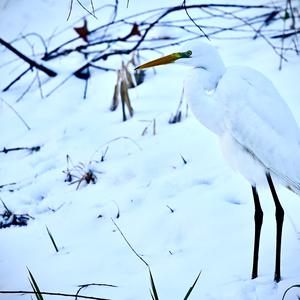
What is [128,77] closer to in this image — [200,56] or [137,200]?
[137,200]

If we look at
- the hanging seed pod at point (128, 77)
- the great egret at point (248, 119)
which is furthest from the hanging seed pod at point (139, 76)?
the great egret at point (248, 119)

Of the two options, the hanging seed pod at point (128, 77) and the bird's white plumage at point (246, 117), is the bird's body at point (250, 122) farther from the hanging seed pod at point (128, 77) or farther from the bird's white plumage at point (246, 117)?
the hanging seed pod at point (128, 77)

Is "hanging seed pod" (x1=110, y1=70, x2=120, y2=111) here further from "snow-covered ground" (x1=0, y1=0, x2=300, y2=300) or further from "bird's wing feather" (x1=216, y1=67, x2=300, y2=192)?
"bird's wing feather" (x1=216, y1=67, x2=300, y2=192)

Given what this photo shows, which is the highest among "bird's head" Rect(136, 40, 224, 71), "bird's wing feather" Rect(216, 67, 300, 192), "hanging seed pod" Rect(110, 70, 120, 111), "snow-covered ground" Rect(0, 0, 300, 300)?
"bird's head" Rect(136, 40, 224, 71)

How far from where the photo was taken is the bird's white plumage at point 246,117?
1823 millimetres

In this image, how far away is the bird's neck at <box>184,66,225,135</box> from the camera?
190 cm

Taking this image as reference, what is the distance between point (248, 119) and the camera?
6.02 ft

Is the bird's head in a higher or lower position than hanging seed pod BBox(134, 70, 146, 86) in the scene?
higher

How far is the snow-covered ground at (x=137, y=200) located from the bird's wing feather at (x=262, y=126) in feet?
1.49

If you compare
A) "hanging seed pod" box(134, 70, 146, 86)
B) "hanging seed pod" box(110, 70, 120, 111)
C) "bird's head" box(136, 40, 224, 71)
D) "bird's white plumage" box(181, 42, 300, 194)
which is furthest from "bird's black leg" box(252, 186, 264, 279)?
"hanging seed pod" box(134, 70, 146, 86)

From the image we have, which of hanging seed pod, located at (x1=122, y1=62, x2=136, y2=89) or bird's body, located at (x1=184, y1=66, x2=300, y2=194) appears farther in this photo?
hanging seed pod, located at (x1=122, y1=62, x2=136, y2=89)

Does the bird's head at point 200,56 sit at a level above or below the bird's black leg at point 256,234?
above

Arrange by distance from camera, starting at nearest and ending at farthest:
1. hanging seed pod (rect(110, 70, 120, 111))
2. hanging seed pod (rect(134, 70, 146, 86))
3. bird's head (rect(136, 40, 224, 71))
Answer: bird's head (rect(136, 40, 224, 71)), hanging seed pod (rect(110, 70, 120, 111)), hanging seed pod (rect(134, 70, 146, 86))

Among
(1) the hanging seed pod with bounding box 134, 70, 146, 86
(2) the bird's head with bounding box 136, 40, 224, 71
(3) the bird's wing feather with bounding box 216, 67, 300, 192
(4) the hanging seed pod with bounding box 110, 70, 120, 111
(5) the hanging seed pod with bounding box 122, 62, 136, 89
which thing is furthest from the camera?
(1) the hanging seed pod with bounding box 134, 70, 146, 86
